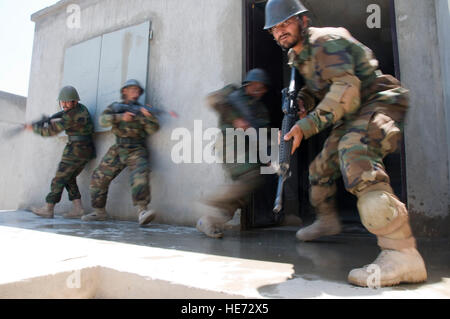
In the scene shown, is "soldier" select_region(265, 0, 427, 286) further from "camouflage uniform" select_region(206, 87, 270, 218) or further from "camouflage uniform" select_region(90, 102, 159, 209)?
"camouflage uniform" select_region(90, 102, 159, 209)

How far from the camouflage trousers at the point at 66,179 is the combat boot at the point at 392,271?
138 inches

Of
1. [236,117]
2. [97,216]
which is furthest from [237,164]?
[97,216]

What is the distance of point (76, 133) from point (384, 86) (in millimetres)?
3431

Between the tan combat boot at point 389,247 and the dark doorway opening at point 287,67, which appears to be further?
the dark doorway opening at point 287,67

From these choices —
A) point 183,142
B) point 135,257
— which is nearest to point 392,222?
point 135,257

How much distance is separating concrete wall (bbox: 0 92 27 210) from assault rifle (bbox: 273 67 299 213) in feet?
28.8

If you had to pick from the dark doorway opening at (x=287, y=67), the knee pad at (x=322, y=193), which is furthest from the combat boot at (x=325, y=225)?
the dark doorway opening at (x=287, y=67)

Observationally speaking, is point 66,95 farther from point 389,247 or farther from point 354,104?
point 389,247

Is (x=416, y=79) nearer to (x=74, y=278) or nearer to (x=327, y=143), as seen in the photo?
(x=327, y=143)

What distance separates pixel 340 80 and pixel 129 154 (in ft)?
7.91

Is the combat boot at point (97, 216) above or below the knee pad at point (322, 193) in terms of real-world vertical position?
below

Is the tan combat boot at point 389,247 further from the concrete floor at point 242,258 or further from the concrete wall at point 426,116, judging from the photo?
the concrete wall at point 426,116

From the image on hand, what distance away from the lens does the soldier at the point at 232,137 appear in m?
2.46

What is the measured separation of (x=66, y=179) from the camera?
3.85 meters
